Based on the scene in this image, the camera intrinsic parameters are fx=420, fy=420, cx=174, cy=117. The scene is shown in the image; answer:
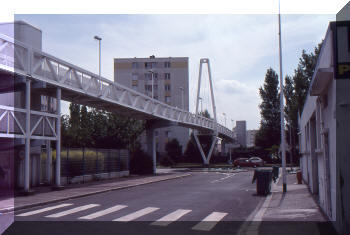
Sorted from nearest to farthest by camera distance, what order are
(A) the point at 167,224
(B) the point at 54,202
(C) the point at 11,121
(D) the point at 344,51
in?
(D) the point at 344,51, (A) the point at 167,224, (B) the point at 54,202, (C) the point at 11,121

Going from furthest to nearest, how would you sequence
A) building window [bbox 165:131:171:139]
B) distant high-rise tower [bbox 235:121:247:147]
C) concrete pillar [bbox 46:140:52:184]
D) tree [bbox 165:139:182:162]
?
1. building window [bbox 165:131:171:139]
2. distant high-rise tower [bbox 235:121:247:147]
3. tree [bbox 165:139:182:162]
4. concrete pillar [bbox 46:140:52:184]

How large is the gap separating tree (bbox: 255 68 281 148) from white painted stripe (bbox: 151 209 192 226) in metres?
60.3

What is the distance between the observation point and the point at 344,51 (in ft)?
25.3

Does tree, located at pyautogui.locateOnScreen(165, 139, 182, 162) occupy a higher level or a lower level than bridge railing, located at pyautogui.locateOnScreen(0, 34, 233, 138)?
lower

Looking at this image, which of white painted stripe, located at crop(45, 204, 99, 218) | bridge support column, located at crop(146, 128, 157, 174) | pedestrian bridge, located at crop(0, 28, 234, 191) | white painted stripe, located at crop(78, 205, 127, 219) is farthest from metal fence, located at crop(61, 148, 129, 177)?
white painted stripe, located at crop(78, 205, 127, 219)

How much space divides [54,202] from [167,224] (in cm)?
674

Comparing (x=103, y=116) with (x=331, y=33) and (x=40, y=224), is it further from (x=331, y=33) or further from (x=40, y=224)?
(x=331, y=33)

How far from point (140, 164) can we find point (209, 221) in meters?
25.9

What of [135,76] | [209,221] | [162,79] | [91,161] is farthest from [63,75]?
[135,76]

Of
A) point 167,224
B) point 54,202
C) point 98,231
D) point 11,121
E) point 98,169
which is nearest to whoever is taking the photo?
point 98,231

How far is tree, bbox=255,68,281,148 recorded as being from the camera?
71012 mm

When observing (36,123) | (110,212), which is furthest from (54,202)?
(36,123)

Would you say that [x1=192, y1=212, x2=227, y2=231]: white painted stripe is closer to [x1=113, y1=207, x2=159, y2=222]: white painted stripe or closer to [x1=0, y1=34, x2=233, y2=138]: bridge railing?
[x1=113, y1=207, x2=159, y2=222]: white painted stripe

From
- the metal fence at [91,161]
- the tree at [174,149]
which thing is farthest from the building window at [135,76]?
the metal fence at [91,161]
